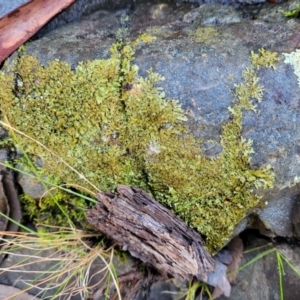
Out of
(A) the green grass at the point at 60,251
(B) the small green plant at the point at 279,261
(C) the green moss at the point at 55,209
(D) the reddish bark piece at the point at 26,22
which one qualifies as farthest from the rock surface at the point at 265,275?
(D) the reddish bark piece at the point at 26,22

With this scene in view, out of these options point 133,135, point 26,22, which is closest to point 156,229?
point 133,135

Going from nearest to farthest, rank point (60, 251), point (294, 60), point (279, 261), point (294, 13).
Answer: point (294, 60)
point (294, 13)
point (279, 261)
point (60, 251)

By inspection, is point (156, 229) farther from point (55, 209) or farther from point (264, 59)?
point (264, 59)

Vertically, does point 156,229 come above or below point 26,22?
A: below

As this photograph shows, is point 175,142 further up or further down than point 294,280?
further up

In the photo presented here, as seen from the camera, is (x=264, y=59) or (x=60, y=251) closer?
(x=264, y=59)

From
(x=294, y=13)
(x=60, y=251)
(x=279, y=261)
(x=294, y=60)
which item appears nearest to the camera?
(x=294, y=60)

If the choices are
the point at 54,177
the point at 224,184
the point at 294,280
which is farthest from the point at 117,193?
the point at 294,280

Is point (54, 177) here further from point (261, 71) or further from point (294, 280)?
point (294, 280)
